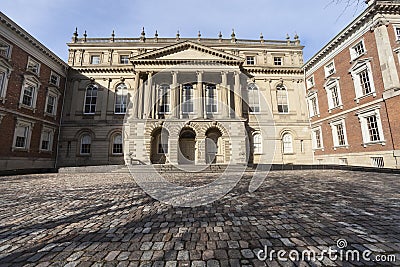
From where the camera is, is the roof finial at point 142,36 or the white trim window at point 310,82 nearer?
the white trim window at point 310,82

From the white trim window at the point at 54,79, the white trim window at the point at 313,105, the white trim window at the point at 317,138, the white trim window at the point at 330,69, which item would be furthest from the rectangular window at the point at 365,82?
the white trim window at the point at 54,79

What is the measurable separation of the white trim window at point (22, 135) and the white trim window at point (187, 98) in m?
15.3

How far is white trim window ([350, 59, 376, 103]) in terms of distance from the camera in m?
15.3

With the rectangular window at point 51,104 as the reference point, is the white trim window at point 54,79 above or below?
above

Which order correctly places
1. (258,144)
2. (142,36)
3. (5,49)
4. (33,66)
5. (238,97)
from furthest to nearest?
1. (142,36)
2. (258,144)
3. (238,97)
4. (33,66)
5. (5,49)

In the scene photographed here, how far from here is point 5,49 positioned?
16.5m

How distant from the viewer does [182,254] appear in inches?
92.4

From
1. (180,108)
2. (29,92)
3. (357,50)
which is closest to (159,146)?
(180,108)

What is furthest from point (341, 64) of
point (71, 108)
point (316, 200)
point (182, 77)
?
point (71, 108)

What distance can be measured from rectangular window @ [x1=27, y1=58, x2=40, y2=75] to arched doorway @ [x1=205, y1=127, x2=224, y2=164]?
18.8m

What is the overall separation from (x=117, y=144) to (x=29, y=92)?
9612 millimetres

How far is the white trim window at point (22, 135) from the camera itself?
17.1 m

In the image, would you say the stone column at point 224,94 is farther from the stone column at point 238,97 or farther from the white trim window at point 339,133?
the white trim window at point 339,133

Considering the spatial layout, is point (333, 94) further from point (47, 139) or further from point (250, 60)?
point (47, 139)
